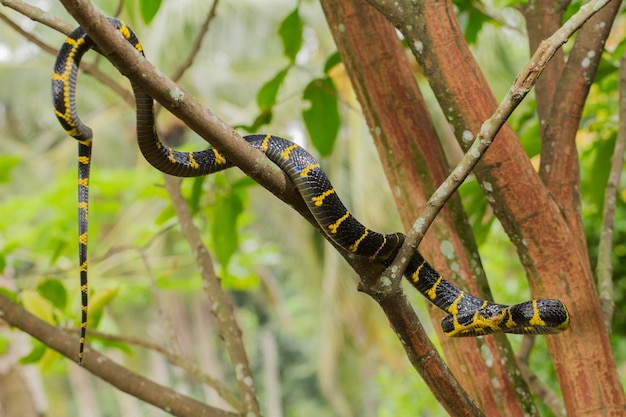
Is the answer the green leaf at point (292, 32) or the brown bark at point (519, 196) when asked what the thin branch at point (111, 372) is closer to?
the brown bark at point (519, 196)

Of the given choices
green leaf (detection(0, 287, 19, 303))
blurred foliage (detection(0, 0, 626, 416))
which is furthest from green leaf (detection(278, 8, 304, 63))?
green leaf (detection(0, 287, 19, 303))

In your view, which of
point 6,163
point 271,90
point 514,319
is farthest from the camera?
point 6,163

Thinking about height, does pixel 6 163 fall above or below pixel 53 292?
above

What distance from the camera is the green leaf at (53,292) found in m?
2.57

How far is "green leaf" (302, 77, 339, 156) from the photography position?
103 inches

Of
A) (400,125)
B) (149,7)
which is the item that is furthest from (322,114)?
(149,7)

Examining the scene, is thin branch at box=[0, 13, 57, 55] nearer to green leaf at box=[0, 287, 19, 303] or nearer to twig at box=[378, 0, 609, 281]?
green leaf at box=[0, 287, 19, 303]

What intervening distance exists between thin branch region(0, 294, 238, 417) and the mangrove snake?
40cm

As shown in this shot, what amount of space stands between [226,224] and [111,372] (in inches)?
27.4

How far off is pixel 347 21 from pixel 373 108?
0.98 feet

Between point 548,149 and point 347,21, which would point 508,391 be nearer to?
point 548,149

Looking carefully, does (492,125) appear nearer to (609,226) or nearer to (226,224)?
(609,226)

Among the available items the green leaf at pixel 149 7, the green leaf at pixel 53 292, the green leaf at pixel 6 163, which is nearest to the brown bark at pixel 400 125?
the green leaf at pixel 149 7

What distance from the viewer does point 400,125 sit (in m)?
2.22
